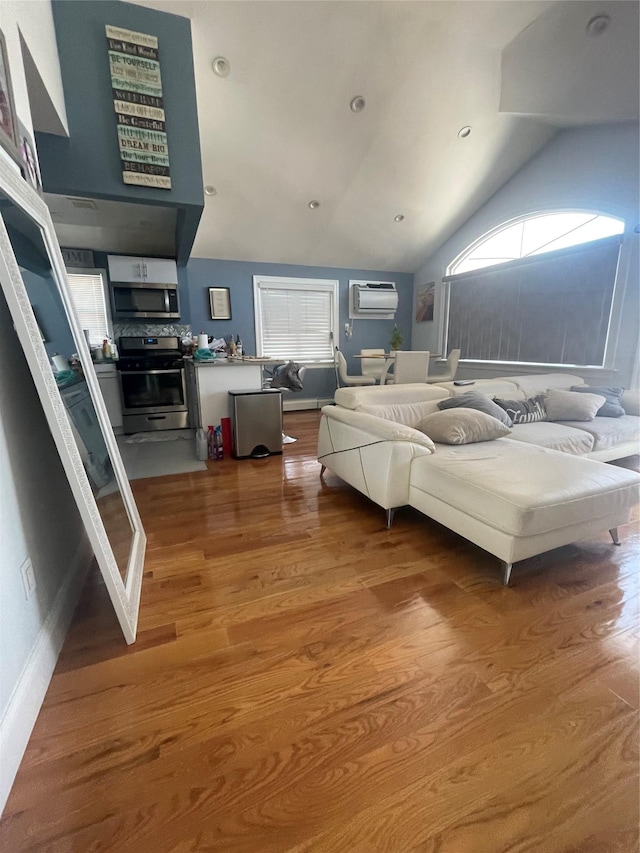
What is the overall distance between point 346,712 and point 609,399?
3.57 m

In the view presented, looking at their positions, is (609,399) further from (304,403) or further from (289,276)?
(289,276)

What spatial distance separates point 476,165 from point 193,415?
4671 millimetres

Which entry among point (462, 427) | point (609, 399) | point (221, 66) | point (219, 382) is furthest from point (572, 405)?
point (221, 66)

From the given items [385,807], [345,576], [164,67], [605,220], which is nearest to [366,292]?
[605,220]

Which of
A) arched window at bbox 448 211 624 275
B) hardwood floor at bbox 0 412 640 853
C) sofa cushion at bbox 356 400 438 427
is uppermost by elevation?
arched window at bbox 448 211 624 275

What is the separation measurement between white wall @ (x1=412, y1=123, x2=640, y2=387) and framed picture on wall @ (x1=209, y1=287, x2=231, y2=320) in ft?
13.1

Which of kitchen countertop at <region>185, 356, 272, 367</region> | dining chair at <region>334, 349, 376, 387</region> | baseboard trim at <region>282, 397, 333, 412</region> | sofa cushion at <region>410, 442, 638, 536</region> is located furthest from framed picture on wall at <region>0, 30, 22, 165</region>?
baseboard trim at <region>282, 397, 333, 412</region>

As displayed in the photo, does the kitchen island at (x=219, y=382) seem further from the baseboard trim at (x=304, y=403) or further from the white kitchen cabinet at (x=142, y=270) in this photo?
the baseboard trim at (x=304, y=403)

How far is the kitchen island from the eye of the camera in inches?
136

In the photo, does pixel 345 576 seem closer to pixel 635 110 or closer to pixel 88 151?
pixel 88 151

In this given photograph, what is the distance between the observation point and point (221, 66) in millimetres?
2996

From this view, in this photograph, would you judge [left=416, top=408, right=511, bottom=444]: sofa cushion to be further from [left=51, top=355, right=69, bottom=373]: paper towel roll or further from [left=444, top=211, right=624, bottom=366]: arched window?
[left=444, top=211, right=624, bottom=366]: arched window

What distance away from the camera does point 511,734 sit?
3.38 feet

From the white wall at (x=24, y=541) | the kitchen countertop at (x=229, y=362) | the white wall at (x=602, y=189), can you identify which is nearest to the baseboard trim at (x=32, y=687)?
the white wall at (x=24, y=541)
